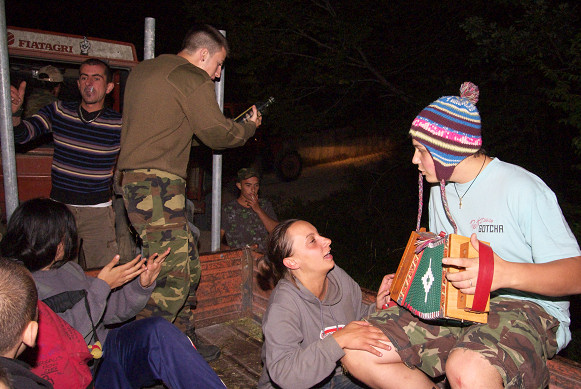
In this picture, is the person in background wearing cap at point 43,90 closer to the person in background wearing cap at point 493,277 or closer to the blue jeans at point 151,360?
the blue jeans at point 151,360

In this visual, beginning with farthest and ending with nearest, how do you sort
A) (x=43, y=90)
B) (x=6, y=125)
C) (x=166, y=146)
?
1. (x=43, y=90)
2. (x=6, y=125)
3. (x=166, y=146)

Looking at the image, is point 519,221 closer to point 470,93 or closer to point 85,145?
point 470,93

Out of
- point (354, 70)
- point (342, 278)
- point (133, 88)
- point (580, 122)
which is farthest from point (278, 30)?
point (342, 278)

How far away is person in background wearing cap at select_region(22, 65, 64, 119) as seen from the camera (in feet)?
15.4

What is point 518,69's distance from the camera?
274 inches

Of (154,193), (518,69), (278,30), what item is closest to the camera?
(154,193)

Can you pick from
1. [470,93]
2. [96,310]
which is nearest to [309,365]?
[96,310]

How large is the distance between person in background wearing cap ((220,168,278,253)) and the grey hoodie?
194cm

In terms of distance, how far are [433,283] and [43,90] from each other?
201 inches

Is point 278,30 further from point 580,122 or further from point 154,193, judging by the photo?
point 154,193

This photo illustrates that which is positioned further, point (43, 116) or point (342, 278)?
point (43, 116)

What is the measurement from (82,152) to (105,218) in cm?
57

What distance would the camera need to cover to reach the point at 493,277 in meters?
1.72

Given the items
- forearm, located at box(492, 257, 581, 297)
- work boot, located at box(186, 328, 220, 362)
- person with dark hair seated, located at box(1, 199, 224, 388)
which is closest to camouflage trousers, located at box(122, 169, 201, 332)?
work boot, located at box(186, 328, 220, 362)
